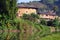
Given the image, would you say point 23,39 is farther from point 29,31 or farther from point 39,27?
point 39,27

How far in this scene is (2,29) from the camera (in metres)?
23.5

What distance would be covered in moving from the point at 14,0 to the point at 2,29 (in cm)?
718

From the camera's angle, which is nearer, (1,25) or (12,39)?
(12,39)

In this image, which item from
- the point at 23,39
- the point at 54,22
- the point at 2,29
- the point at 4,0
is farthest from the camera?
the point at 54,22

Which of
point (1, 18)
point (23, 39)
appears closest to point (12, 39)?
point (23, 39)

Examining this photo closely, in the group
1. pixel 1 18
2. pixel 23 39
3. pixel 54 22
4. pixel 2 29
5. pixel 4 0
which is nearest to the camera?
pixel 23 39

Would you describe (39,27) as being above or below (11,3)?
below

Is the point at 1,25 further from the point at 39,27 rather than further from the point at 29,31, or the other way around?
the point at 29,31

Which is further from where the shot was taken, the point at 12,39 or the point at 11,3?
the point at 11,3

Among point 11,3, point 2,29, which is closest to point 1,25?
point 2,29

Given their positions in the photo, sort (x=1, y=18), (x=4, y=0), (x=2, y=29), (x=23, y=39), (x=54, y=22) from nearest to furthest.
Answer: (x=23, y=39)
(x=2, y=29)
(x=1, y=18)
(x=4, y=0)
(x=54, y=22)

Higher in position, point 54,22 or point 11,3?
point 11,3

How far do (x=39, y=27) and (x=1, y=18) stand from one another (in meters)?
4.23

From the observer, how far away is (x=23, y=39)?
1073 centimetres
